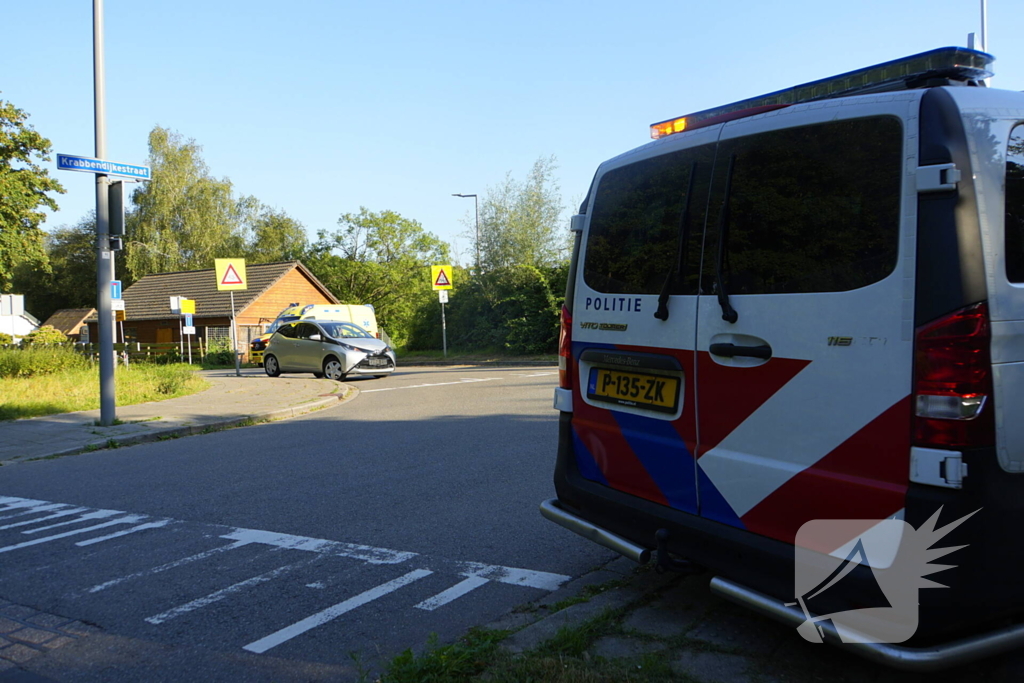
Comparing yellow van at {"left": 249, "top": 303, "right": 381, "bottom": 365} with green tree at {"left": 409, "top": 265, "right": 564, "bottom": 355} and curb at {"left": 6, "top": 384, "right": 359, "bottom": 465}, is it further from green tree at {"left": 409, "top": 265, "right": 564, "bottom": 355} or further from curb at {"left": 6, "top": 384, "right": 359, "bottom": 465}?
curb at {"left": 6, "top": 384, "right": 359, "bottom": 465}

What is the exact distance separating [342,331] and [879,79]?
61.5ft

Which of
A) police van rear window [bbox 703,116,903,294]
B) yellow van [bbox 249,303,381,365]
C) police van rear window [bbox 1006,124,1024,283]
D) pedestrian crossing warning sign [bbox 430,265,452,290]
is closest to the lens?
police van rear window [bbox 1006,124,1024,283]

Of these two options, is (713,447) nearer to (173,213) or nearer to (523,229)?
(523,229)

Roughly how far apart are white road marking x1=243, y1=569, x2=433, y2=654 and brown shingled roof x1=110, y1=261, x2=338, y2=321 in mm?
42003

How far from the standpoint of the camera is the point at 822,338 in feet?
9.25

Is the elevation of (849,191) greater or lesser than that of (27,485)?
greater

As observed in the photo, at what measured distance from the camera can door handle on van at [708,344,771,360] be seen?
9.92ft

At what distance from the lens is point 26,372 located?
17.9 m

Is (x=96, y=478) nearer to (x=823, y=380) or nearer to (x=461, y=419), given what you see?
(x=461, y=419)

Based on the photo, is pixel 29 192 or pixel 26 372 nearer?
pixel 26 372

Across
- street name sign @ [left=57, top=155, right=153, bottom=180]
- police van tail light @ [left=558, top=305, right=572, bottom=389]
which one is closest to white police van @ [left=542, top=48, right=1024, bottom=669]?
police van tail light @ [left=558, top=305, right=572, bottom=389]

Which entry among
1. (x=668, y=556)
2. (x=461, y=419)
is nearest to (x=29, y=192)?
(x=461, y=419)

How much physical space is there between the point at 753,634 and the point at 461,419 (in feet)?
26.1

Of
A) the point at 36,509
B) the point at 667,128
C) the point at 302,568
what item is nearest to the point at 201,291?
the point at 36,509
